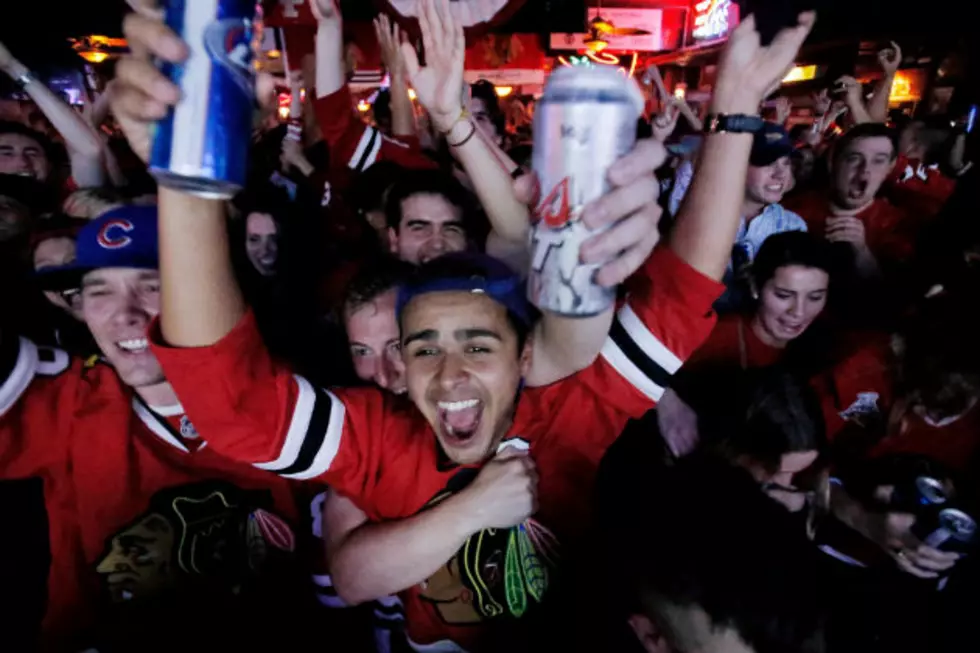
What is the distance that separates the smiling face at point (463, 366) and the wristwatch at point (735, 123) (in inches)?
21.3

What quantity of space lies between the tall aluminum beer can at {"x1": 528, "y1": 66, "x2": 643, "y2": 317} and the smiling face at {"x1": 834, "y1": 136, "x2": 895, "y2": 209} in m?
2.73

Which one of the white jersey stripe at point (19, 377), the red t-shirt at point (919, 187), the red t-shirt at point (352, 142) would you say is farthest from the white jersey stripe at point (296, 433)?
the red t-shirt at point (919, 187)

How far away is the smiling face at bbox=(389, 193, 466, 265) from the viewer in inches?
84.8

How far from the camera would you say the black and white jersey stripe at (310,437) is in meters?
1.14

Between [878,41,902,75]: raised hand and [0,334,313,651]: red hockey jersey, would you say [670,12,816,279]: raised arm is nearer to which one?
[0,334,313,651]: red hockey jersey

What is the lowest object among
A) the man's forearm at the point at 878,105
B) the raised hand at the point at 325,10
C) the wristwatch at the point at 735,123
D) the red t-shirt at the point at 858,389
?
the red t-shirt at the point at 858,389

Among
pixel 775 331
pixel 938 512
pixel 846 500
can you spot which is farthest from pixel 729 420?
pixel 775 331

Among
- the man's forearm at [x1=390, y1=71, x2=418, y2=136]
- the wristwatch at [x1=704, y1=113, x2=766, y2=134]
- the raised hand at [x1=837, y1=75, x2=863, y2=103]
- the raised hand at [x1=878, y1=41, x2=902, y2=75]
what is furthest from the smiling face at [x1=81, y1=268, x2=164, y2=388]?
the raised hand at [x1=878, y1=41, x2=902, y2=75]

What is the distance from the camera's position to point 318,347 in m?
2.16

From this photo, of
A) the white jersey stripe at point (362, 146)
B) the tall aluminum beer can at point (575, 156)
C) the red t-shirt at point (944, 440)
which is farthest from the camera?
the white jersey stripe at point (362, 146)

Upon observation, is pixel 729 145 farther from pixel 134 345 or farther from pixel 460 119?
pixel 134 345

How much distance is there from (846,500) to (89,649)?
1978 millimetres

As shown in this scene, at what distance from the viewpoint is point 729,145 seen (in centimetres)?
115

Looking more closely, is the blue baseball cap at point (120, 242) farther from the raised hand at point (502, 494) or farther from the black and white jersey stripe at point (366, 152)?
the black and white jersey stripe at point (366, 152)
